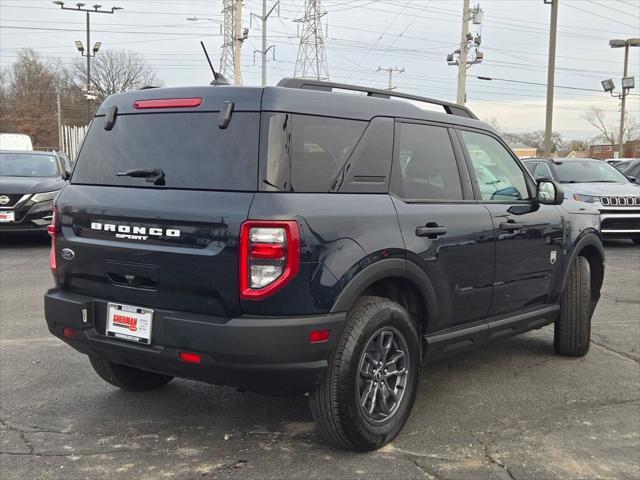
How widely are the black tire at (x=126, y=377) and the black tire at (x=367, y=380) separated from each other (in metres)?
1.50

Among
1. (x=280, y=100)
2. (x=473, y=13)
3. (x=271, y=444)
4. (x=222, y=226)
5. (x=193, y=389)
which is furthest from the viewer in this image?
(x=473, y=13)

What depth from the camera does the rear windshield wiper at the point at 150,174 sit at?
127 inches

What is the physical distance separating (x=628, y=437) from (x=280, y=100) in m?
2.69

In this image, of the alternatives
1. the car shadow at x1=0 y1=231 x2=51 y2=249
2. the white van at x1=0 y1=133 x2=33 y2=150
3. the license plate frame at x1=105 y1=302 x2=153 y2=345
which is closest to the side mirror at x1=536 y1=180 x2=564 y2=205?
the license plate frame at x1=105 y1=302 x2=153 y2=345

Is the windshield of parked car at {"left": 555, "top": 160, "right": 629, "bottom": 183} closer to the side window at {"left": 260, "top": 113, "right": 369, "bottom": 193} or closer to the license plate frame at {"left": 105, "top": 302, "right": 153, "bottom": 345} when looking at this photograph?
the side window at {"left": 260, "top": 113, "right": 369, "bottom": 193}

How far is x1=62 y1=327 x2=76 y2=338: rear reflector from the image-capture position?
134 inches

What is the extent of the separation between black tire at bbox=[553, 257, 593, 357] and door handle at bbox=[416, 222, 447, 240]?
1782mm

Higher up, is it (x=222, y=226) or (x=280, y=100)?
(x=280, y=100)

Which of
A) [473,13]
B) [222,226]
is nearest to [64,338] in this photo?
[222,226]

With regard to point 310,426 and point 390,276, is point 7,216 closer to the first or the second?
point 310,426

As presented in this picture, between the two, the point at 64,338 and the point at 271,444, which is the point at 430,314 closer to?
the point at 271,444

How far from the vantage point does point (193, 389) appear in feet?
14.1

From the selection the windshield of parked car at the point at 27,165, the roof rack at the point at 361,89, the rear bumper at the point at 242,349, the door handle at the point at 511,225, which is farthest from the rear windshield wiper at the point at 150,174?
the windshield of parked car at the point at 27,165

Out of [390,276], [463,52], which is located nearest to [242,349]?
[390,276]
